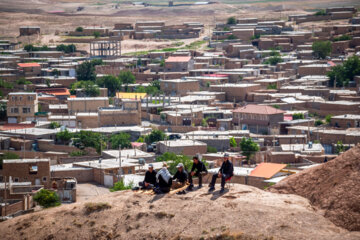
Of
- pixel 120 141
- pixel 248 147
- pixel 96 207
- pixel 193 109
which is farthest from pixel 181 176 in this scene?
pixel 193 109

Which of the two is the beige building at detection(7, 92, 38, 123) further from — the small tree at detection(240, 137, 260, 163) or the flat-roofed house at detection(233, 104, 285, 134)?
the small tree at detection(240, 137, 260, 163)

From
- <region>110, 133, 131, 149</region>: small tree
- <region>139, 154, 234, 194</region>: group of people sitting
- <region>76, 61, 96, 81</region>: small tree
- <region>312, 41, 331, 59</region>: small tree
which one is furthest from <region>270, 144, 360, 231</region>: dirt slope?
<region>312, 41, 331, 59</region>: small tree

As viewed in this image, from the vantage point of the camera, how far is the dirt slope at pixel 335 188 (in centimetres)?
947

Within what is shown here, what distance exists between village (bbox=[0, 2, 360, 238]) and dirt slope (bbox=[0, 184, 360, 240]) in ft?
2.27

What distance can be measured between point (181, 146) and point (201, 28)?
4249 centimetres

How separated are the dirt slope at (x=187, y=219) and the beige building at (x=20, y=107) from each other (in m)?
23.6

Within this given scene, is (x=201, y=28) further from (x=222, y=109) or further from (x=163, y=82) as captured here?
(x=222, y=109)

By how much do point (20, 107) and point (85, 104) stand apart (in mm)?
2873

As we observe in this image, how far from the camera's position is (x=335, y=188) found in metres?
9.94

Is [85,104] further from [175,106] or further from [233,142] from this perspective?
[233,142]

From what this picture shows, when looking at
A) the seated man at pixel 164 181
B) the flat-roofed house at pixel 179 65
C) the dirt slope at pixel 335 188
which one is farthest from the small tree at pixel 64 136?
the flat-roofed house at pixel 179 65

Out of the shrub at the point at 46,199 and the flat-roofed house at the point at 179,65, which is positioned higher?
the flat-roofed house at the point at 179,65

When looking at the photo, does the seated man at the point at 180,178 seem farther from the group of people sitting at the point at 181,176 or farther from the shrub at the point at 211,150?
the shrub at the point at 211,150

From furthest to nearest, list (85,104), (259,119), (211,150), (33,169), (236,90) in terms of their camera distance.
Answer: (236,90) < (85,104) < (259,119) < (211,150) < (33,169)
